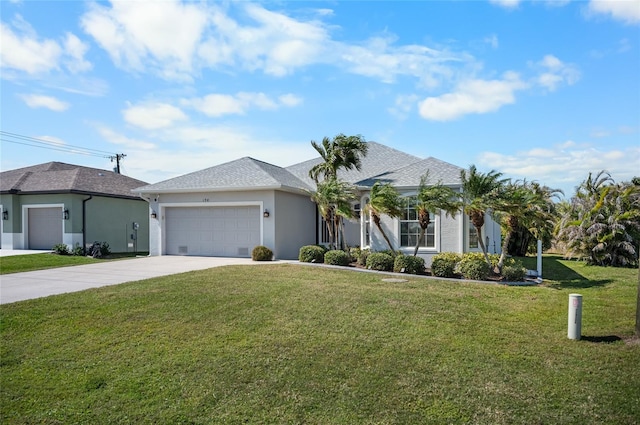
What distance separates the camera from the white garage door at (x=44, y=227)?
21.6 meters

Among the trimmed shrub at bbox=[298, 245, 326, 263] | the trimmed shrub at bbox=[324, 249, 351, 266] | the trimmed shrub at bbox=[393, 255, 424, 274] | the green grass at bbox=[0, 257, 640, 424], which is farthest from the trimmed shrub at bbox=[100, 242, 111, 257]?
the trimmed shrub at bbox=[393, 255, 424, 274]

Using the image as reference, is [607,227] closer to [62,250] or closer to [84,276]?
[84,276]

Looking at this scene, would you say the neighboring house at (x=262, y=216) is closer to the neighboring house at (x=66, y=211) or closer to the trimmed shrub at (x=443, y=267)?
the trimmed shrub at (x=443, y=267)

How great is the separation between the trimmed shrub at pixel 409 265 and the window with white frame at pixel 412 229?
238 cm

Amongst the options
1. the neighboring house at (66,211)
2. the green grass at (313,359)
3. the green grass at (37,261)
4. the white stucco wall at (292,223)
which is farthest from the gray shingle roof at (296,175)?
the green grass at (313,359)

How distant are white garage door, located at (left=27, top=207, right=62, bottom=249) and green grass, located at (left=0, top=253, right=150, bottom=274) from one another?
2.81 m

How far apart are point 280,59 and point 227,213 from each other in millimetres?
7741

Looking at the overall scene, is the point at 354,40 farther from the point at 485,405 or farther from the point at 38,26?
the point at 485,405

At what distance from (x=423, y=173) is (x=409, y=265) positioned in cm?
468

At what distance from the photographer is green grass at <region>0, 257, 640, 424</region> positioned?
4.43m


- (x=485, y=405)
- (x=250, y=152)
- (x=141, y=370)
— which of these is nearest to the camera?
(x=485, y=405)

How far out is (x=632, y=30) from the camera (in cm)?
967

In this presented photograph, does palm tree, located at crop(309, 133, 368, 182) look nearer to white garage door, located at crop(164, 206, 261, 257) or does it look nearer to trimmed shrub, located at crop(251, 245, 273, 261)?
white garage door, located at crop(164, 206, 261, 257)

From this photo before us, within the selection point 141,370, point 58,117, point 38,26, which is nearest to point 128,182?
point 58,117
